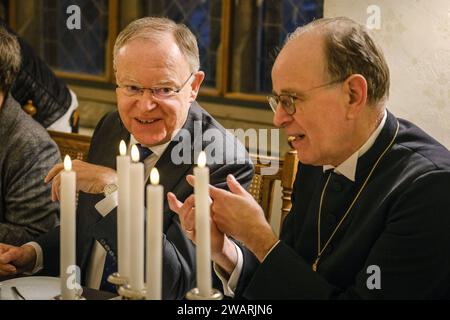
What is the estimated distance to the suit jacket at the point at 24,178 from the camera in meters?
3.06

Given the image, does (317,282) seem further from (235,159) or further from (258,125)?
(258,125)

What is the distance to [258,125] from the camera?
4824 mm

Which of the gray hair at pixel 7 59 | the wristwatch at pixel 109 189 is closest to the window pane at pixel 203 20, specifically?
the gray hair at pixel 7 59

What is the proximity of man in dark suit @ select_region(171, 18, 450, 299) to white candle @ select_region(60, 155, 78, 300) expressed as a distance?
1.60 ft

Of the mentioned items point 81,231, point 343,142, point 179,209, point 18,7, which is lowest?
point 81,231

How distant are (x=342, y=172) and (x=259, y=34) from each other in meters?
2.79

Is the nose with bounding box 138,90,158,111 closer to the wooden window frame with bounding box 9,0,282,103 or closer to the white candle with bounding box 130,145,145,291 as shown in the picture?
the white candle with bounding box 130,145,145,291

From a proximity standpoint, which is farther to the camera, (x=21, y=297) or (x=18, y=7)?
(x=18, y=7)

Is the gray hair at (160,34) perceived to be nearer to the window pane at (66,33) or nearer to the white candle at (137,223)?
the white candle at (137,223)

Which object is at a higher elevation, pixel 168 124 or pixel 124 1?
pixel 124 1

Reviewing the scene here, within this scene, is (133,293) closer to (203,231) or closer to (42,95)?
(203,231)
